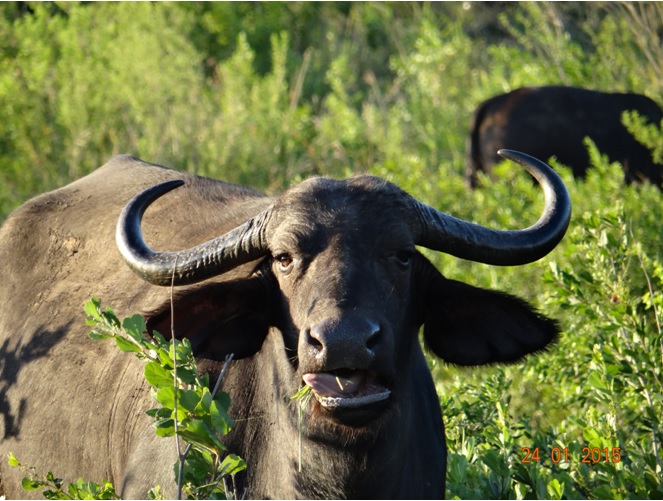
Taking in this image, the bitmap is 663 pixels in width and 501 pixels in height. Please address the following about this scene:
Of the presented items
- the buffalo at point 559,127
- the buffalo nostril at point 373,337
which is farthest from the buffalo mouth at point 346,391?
Answer: the buffalo at point 559,127

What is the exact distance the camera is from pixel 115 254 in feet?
20.0

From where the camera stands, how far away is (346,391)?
4.32 m

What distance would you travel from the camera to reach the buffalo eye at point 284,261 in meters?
4.82

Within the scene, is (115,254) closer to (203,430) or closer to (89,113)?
(203,430)

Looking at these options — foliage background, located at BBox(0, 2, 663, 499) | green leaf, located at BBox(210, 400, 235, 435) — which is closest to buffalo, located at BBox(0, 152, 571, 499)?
green leaf, located at BBox(210, 400, 235, 435)

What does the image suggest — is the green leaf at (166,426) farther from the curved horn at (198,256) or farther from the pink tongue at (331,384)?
Answer: the curved horn at (198,256)

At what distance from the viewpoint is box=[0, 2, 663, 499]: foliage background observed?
233 inches

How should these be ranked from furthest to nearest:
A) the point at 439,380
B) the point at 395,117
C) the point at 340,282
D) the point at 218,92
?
the point at 218,92 → the point at 395,117 → the point at 439,380 → the point at 340,282

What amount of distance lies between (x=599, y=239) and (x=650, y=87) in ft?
27.3

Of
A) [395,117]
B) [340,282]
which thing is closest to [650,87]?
[395,117]

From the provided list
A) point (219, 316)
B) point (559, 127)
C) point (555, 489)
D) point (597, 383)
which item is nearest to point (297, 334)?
point (219, 316)

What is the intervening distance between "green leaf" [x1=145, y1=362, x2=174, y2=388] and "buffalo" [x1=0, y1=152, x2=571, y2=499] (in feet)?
1.74
